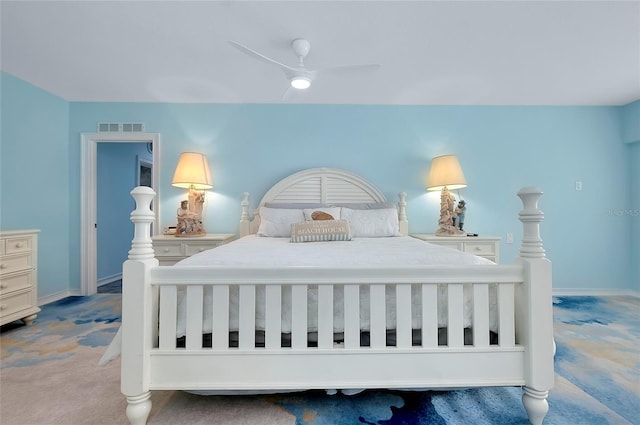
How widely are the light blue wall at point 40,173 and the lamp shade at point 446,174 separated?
406 centimetres

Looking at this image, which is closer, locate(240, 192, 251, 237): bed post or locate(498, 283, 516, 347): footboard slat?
locate(498, 283, 516, 347): footboard slat

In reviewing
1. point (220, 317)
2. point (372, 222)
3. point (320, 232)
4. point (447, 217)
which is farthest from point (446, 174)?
point (220, 317)

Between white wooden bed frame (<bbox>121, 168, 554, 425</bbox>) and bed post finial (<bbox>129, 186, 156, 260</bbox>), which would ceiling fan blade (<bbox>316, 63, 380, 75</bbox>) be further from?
bed post finial (<bbox>129, 186, 156, 260</bbox>)

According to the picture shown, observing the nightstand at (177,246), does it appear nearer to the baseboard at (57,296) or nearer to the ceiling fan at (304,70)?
the baseboard at (57,296)

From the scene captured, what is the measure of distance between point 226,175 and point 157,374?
7.87 feet

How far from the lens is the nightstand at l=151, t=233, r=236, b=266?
277cm

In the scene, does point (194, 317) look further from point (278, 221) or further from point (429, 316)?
point (278, 221)

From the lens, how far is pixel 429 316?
123 centimetres

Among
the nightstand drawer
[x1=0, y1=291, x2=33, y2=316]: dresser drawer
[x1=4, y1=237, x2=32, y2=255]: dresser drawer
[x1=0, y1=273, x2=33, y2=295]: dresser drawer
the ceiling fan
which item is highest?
the ceiling fan

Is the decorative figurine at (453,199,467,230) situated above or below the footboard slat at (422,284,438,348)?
above

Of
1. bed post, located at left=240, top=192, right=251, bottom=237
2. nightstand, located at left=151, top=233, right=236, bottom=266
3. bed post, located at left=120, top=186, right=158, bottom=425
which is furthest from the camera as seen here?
bed post, located at left=240, top=192, right=251, bottom=237

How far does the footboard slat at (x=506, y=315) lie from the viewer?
1217mm

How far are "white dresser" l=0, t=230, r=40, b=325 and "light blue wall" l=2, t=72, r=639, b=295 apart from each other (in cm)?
114

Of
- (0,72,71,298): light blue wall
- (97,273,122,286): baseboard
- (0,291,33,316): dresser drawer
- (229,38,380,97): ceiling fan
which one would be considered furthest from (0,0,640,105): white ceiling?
(97,273,122,286): baseboard
